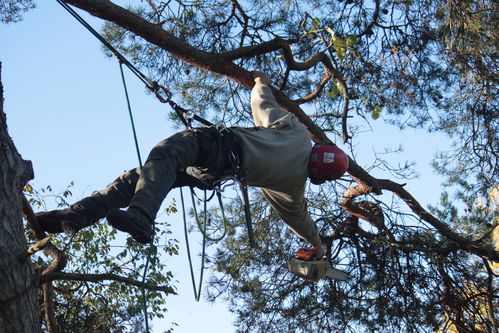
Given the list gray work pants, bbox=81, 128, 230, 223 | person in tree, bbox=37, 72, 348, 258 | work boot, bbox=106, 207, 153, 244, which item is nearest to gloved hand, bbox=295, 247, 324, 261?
person in tree, bbox=37, 72, 348, 258

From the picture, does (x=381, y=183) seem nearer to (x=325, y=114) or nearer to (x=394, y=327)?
(x=325, y=114)

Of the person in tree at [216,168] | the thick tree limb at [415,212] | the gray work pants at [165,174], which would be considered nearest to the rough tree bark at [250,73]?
the thick tree limb at [415,212]

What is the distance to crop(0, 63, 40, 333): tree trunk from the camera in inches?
97.3

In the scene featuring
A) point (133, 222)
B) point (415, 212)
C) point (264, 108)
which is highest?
point (415, 212)

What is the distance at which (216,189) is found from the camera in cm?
357

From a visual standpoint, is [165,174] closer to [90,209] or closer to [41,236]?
[90,209]

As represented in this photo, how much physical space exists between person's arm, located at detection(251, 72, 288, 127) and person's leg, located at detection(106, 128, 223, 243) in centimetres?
44

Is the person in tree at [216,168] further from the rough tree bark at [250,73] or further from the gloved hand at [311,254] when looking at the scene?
the rough tree bark at [250,73]

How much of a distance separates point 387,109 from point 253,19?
1.24 metres

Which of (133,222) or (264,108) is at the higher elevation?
(264,108)

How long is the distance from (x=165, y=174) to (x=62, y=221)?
487 mm

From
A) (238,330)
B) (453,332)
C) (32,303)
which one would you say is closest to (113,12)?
(32,303)

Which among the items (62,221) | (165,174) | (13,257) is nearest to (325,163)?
(165,174)

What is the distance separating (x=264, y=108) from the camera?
12.7 ft
